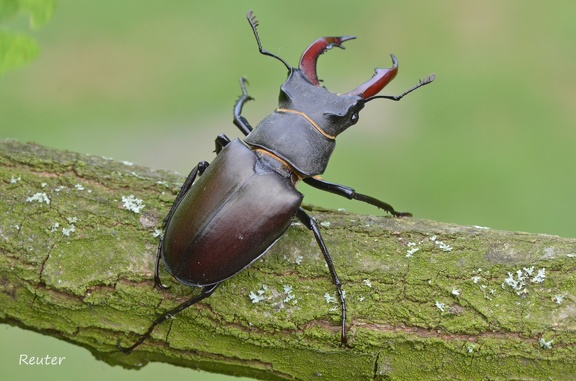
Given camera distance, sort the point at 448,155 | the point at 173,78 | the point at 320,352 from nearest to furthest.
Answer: the point at 320,352
the point at 448,155
the point at 173,78

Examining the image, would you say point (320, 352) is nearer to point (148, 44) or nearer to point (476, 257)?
point (476, 257)

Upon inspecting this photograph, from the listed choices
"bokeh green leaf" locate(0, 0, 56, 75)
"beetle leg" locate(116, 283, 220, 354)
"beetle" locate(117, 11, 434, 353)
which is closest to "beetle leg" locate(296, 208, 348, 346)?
"beetle" locate(117, 11, 434, 353)

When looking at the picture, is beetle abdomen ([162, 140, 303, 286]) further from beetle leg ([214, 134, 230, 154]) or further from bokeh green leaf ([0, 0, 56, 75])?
bokeh green leaf ([0, 0, 56, 75])

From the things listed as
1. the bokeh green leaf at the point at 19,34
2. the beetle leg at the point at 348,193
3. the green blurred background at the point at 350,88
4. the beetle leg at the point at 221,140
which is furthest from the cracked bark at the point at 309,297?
the green blurred background at the point at 350,88

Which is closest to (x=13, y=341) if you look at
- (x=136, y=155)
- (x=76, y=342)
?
(x=136, y=155)

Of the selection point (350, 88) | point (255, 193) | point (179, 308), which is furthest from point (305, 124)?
point (350, 88)

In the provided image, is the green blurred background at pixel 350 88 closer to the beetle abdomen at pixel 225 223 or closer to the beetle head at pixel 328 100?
the beetle head at pixel 328 100

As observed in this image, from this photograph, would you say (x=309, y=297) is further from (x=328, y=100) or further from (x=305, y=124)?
(x=328, y=100)

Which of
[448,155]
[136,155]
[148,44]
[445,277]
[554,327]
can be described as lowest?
[554,327]

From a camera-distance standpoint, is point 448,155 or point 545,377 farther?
point 448,155
